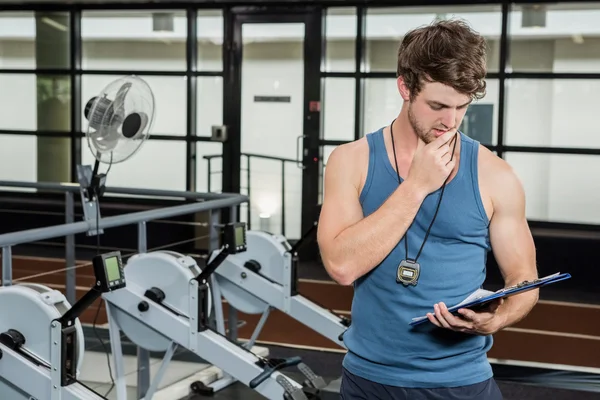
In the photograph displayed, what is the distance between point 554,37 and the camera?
7586 mm

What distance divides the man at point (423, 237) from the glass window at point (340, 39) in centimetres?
664

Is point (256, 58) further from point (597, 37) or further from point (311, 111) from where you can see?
point (597, 37)

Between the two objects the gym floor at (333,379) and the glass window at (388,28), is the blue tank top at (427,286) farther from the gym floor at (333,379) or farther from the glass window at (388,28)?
the glass window at (388,28)

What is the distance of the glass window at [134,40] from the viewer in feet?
28.3

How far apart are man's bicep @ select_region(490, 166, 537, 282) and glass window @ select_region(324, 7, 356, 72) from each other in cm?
664

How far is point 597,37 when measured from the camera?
7.47m

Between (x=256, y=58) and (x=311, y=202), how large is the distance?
1.38m

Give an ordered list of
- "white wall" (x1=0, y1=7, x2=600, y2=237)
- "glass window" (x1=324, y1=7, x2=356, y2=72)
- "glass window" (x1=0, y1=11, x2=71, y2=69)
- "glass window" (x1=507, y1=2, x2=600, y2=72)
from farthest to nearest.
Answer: "glass window" (x1=0, y1=11, x2=71, y2=69), "glass window" (x1=324, y1=7, x2=356, y2=72), "white wall" (x1=0, y1=7, x2=600, y2=237), "glass window" (x1=507, y1=2, x2=600, y2=72)

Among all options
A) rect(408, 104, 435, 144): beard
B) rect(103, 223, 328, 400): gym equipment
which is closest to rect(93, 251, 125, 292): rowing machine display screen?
rect(103, 223, 328, 400): gym equipment

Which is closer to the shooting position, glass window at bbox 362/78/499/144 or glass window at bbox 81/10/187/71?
glass window at bbox 362/78/499/144

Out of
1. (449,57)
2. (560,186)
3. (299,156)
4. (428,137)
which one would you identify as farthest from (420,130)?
(299,156)

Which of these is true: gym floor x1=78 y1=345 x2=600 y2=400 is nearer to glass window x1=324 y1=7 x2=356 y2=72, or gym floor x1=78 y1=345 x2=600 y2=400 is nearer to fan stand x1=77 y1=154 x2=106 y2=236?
fan stand x1=77 y1=154 x2=106 y2=236

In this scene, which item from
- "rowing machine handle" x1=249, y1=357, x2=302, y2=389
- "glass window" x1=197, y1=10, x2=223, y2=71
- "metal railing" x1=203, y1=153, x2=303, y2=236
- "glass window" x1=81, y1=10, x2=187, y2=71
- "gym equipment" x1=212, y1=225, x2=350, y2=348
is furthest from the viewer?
"glass window" x1=81, y1=10, x2=187, y2=71

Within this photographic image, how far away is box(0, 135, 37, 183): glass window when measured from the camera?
9.11 meters
